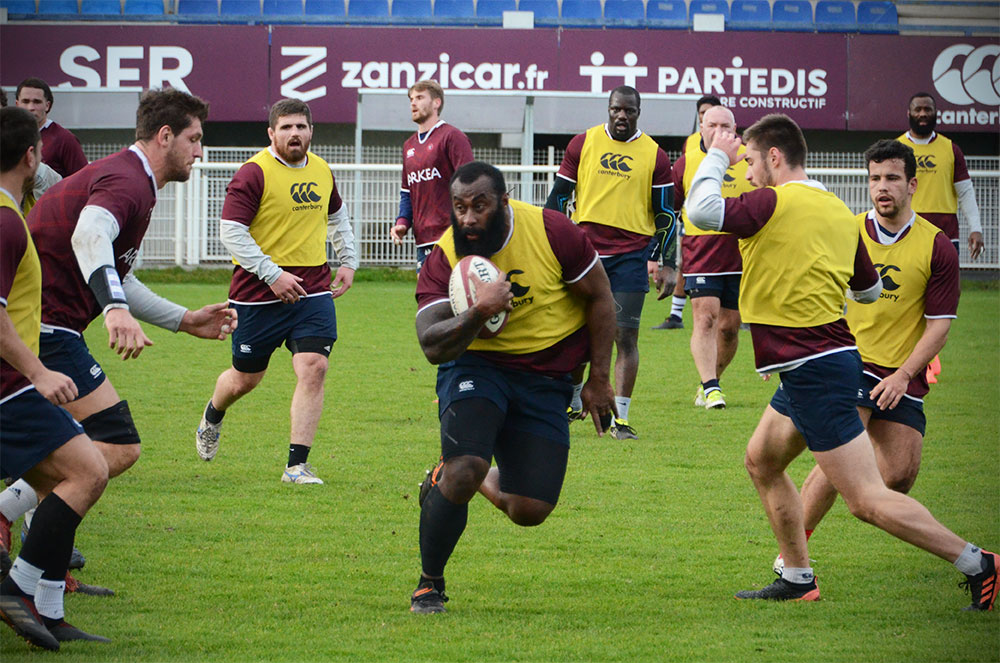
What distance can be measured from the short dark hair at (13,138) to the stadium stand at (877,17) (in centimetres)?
2640

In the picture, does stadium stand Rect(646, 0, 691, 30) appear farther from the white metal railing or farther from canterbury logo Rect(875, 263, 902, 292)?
canterbury logo Rect(875, 263, 902, 292)

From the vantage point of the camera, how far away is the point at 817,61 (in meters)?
26.7

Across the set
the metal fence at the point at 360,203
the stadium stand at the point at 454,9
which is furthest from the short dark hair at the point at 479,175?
the stadium stand at the point at 454,9

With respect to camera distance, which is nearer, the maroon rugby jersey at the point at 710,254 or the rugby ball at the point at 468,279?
the rugby ball at the point at 468,279

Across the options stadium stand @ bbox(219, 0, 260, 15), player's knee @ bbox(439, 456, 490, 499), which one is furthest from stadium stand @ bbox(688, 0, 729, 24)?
player's knee @ bbox(439, 456, 490, 499)

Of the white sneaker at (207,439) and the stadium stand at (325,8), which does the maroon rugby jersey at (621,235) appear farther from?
the stadium stand at (325,8)

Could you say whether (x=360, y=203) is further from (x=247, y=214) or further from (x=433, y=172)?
(x=247, y=214)

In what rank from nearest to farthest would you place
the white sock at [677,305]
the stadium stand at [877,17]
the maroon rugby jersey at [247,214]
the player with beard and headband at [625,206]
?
the maroon rugby jersey at [247,214] → the player with beard and headband at [625,206] → the white sock at [677,305] → the stadium stand at [877,17]

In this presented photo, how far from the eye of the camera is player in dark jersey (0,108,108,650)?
4.41 m

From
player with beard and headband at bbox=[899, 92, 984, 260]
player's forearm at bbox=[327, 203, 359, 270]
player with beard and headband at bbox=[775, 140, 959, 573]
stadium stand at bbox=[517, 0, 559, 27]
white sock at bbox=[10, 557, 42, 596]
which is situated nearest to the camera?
white sock at bbox=[10, 557, 42, 596]

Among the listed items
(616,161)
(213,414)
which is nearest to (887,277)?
(616,161)

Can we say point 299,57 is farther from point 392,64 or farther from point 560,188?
point 560,188

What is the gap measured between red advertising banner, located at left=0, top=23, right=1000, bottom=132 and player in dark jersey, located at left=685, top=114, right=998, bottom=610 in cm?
2139

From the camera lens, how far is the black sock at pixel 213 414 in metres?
8.48
